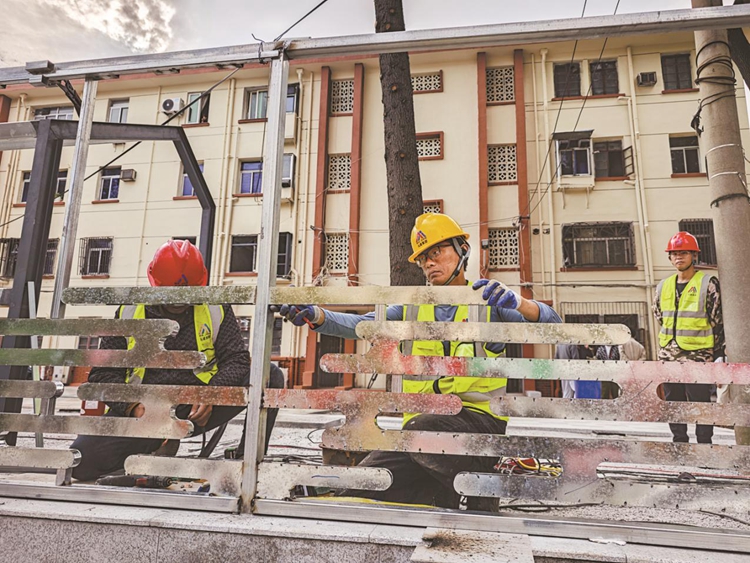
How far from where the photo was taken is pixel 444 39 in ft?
7.18

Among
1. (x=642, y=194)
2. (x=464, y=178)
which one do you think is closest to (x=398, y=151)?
(x=464, y=178)

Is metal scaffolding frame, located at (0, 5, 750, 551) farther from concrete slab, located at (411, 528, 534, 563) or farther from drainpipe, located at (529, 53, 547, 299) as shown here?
drainpipe, located at (529, 53, 547, 299)

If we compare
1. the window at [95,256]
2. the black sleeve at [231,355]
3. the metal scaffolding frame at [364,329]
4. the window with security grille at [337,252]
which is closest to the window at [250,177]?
the window with security grille at [337,252]

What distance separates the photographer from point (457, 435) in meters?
1.93

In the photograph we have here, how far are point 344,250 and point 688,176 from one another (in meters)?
10.5

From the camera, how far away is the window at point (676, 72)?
15461 mm

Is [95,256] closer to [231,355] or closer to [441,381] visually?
[231,355]

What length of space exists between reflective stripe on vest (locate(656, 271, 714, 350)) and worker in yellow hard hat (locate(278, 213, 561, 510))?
2791mm

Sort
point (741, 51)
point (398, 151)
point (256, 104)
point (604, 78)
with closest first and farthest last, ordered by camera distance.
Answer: point (741, 51), point (398, 151), point (604, 78), point (256, 104)

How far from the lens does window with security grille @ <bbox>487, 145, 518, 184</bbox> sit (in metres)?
15.7

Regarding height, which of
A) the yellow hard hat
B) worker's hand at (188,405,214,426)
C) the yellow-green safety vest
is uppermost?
the yellow hard hat

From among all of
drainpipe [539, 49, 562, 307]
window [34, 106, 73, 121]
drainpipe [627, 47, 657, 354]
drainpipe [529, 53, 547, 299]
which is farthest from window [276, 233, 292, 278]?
drainpipe [627, 47, 657, 354]

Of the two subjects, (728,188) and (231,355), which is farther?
(728,188)

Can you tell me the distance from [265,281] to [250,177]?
52.3 feet
